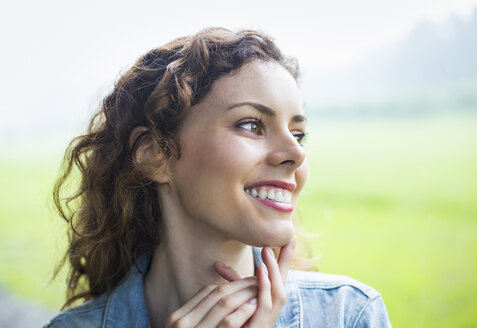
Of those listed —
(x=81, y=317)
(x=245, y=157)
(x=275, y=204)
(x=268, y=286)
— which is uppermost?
(x=245, y=157)

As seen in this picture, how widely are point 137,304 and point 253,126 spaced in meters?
0.61

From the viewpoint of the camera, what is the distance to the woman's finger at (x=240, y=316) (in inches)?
36.1

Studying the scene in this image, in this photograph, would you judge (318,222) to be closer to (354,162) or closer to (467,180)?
(354,162)

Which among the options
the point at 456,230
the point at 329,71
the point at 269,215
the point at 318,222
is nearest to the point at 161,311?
the point at 269,215

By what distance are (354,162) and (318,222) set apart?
307mm

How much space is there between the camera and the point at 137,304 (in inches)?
47.8

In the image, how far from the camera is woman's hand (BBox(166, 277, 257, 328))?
933mm

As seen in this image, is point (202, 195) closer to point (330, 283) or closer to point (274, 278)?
point (274, 278)

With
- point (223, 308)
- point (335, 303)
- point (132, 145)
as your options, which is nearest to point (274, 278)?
point (223, 308)

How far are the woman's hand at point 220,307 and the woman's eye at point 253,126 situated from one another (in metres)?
Answer: 0.35

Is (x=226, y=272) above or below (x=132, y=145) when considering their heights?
below

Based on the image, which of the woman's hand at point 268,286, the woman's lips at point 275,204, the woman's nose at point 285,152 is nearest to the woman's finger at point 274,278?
the woman's hand at point 268,286

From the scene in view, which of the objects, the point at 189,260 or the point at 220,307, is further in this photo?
the point at 189,260

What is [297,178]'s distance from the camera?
1.10 metres
